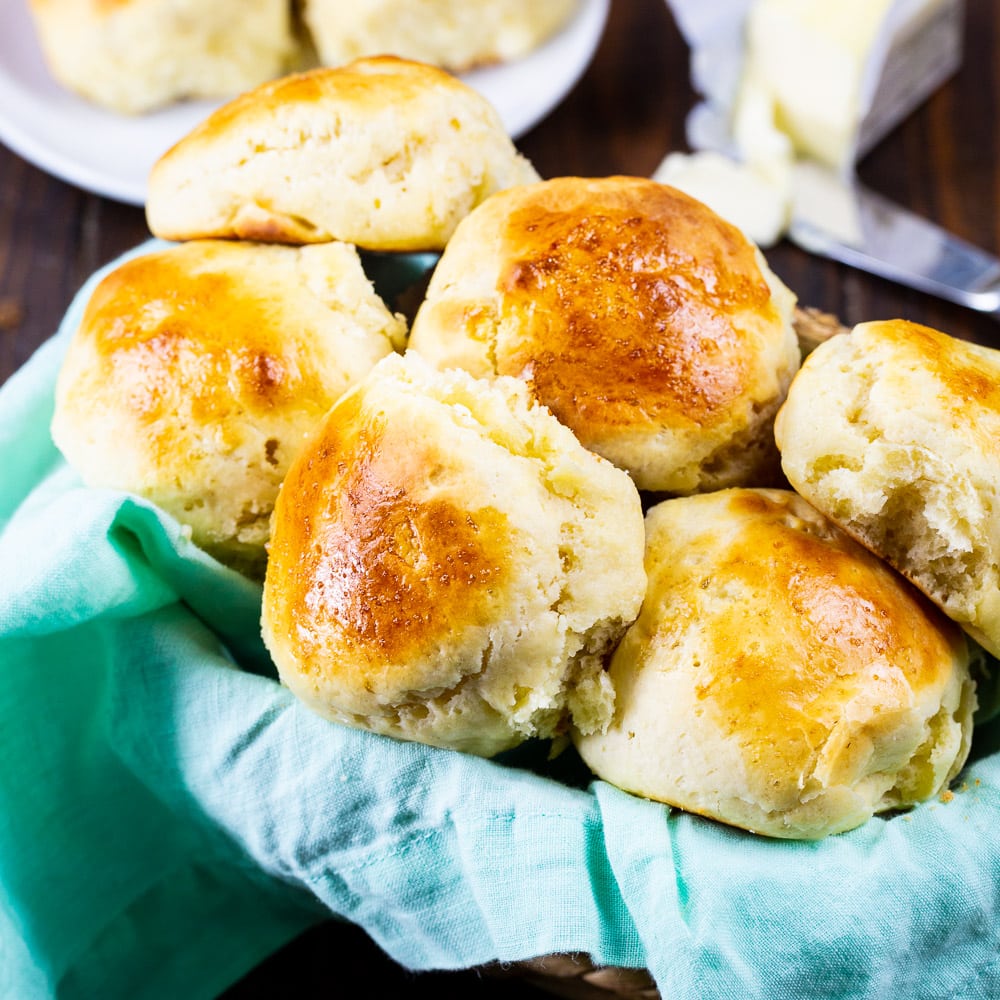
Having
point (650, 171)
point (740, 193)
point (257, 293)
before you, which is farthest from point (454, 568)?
point (650, 171)

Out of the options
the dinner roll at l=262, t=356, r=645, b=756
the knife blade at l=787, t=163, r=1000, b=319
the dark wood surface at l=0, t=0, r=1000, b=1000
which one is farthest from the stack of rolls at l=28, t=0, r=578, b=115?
the dinner roll at l=262, t=356, r=645, b=756

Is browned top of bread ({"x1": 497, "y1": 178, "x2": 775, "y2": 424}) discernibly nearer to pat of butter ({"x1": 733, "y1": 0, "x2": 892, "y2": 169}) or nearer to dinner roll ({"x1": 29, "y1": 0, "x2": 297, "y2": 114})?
pat of butter ({"x1": 733, "y1": 0, "x2": 892, "y2": 169})

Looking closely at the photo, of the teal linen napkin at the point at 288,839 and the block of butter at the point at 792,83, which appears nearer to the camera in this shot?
the teal linen napkin at the point at 288,839

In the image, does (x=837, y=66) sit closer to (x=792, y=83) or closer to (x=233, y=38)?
(x=792, y=83)

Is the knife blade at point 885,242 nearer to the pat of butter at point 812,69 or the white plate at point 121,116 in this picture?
the pat of butter at point 812,69

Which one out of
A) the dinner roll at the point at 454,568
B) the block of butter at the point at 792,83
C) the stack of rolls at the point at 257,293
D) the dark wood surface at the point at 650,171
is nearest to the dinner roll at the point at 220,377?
the stack of rolls at the point at 257,293

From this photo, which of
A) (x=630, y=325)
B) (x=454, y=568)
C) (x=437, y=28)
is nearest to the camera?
(x=454, y=568)

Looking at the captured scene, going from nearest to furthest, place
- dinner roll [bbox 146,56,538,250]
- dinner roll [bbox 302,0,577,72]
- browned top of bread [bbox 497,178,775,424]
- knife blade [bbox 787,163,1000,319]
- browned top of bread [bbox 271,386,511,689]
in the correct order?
browned top of bread [bbox 271,386,511,689], browned top of bread [bbox 497,178,775,424], dinner roll [bbox 146,56,538,250], knife blade [bbox 787,163,1000,319], dinner roll [bbox 302,0,577,72]
